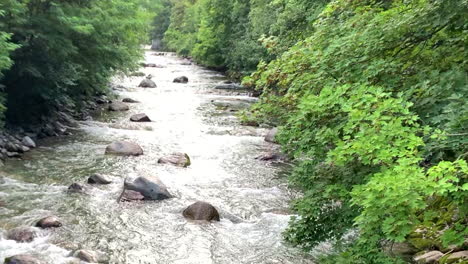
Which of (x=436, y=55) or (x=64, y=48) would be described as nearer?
(x=436, y=55)

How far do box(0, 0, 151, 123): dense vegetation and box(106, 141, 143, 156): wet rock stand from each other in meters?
2.81

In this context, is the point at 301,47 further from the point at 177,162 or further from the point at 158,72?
the point at 158,72

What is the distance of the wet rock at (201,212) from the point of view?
943cm

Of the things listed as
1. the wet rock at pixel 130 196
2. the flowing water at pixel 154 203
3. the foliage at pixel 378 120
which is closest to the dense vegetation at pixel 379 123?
the foliage at pixel 378 120

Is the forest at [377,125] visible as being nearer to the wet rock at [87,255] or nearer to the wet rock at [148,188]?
the wet rock at [87,255]

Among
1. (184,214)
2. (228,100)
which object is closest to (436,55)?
(184,214)

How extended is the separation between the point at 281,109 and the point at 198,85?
2618 cm

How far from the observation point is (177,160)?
1345 cm

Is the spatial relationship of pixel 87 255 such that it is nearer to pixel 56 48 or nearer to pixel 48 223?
pixel 48 223

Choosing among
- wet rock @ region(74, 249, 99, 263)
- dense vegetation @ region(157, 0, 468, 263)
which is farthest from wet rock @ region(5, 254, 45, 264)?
dense vegetation @ region(157, 0, 468, 263)

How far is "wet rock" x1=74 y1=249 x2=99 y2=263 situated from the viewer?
731 cm

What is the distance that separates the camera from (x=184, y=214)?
9.63 meters

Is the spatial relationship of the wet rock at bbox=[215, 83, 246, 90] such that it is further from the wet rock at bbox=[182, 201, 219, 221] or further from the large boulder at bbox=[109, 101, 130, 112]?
the wet rock at bbox=[182, 201, 219, 221]

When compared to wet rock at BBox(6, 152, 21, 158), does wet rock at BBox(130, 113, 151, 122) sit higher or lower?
lower
